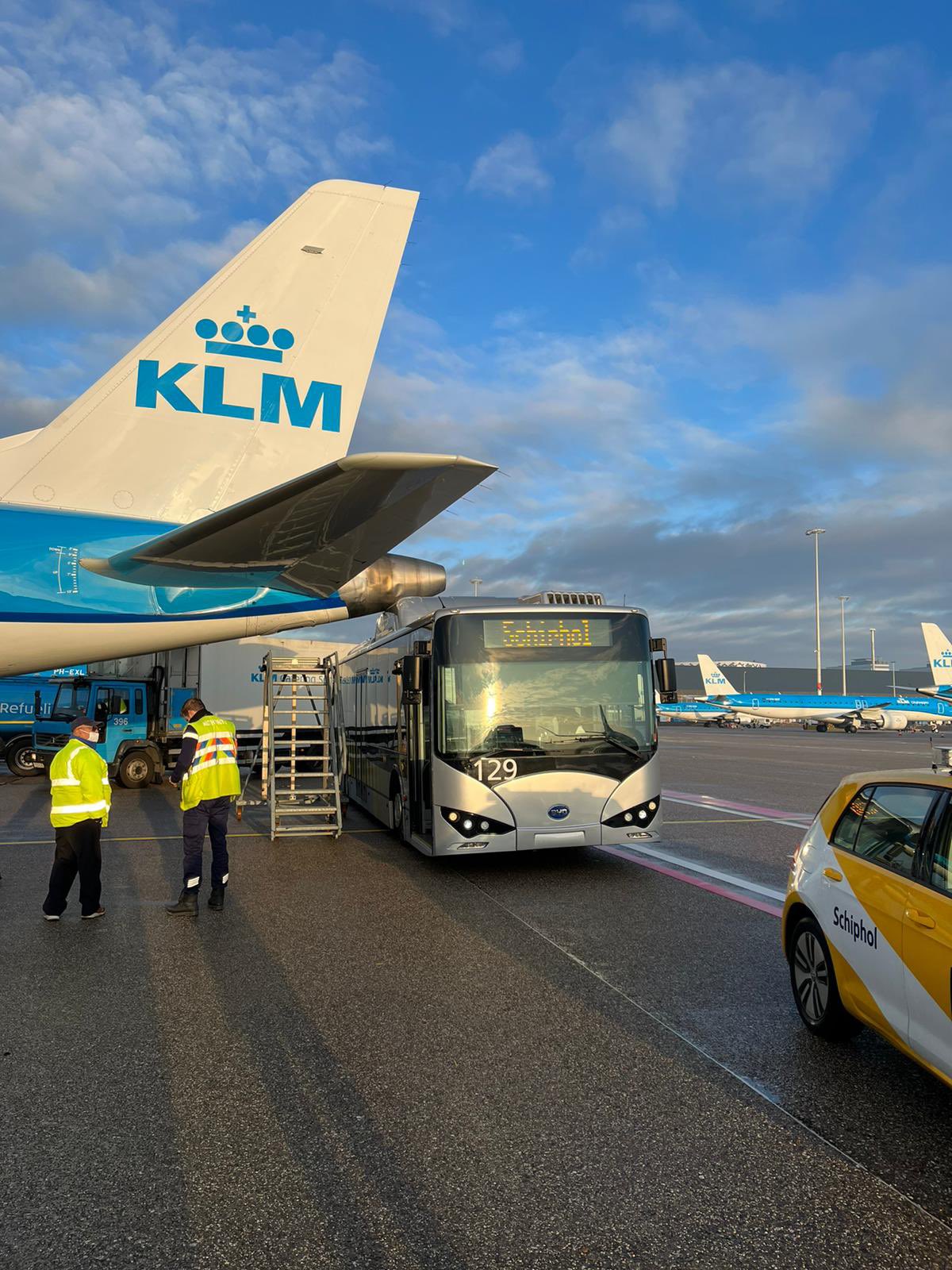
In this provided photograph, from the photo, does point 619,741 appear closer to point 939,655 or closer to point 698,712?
point 939,655

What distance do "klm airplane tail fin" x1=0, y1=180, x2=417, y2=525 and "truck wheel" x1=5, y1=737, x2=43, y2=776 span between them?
18184mm

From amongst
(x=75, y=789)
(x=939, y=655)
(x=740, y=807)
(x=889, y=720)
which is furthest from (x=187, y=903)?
(x=889, y=720)

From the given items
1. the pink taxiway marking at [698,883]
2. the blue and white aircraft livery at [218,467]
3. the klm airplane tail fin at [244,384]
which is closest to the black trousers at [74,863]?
the blue and white aircraft livery at [218,467]

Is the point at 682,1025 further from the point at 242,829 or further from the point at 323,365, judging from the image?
the point at 242,829

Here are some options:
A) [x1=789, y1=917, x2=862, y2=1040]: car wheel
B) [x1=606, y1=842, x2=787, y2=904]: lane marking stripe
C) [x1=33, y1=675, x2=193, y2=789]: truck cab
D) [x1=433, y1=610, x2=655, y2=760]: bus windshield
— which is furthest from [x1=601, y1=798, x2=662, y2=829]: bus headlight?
[x1=33, y1=675, x2=193, y2=789]: truck cab

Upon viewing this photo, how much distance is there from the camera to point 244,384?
288 inches

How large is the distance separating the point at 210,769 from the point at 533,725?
3.46 m

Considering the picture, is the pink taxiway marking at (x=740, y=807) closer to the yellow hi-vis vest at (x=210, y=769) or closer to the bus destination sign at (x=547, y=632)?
the bus destination sign at (x=547, y=632)

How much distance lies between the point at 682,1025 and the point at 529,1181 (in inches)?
75.2

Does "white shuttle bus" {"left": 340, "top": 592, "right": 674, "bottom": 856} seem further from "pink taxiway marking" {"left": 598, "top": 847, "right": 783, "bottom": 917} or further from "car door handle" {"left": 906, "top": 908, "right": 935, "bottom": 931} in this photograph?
"car door handle" {"left": 906, "top": 908, "right": 935, "bottom": 931}

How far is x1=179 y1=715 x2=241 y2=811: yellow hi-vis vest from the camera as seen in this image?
7.81 m

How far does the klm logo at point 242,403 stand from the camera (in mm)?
7031

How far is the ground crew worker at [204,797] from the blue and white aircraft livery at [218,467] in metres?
1.33

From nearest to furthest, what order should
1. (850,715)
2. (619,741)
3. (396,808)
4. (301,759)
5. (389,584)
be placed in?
(389,584) < (619,741) < (396,808) < (301,759) < (850,715)
